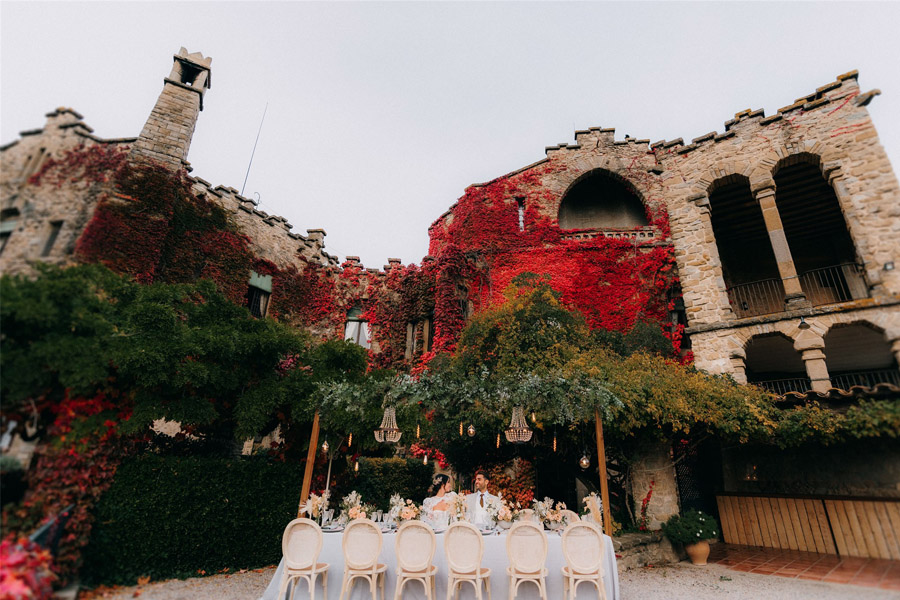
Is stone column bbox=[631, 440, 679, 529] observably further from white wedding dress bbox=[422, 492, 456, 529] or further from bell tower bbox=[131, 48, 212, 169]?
bell tower bbox=[131, 48, 212, 169]

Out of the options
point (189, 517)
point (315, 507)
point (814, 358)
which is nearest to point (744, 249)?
point (814, 358)

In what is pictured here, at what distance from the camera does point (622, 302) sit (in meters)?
12.8

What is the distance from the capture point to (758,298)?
1249cm

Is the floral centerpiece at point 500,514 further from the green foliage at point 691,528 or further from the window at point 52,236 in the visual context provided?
the window at point 52,236

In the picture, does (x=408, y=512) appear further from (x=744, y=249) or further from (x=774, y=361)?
(x=744, y=249)

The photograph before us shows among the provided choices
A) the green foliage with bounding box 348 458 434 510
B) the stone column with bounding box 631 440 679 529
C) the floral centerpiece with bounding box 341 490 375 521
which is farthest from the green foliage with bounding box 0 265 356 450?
the stone column with bounding box 631 440 679 529

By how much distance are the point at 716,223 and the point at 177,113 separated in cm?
1446

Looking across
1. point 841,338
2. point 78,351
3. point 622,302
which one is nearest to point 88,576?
point 78,351

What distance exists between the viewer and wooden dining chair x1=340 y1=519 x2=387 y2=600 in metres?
4.85

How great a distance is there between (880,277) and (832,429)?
12.8 ft

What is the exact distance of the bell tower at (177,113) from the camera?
7.15m

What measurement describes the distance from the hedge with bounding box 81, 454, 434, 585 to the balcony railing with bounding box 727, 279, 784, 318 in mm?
12870

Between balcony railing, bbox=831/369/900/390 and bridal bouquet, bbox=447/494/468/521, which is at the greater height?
balcony railing, bbox=831/369/900/390

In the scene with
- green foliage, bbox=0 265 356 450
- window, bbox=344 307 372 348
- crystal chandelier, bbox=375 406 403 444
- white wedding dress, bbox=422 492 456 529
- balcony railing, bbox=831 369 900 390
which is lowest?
white wedding dress, bbox=422 492 456 529
